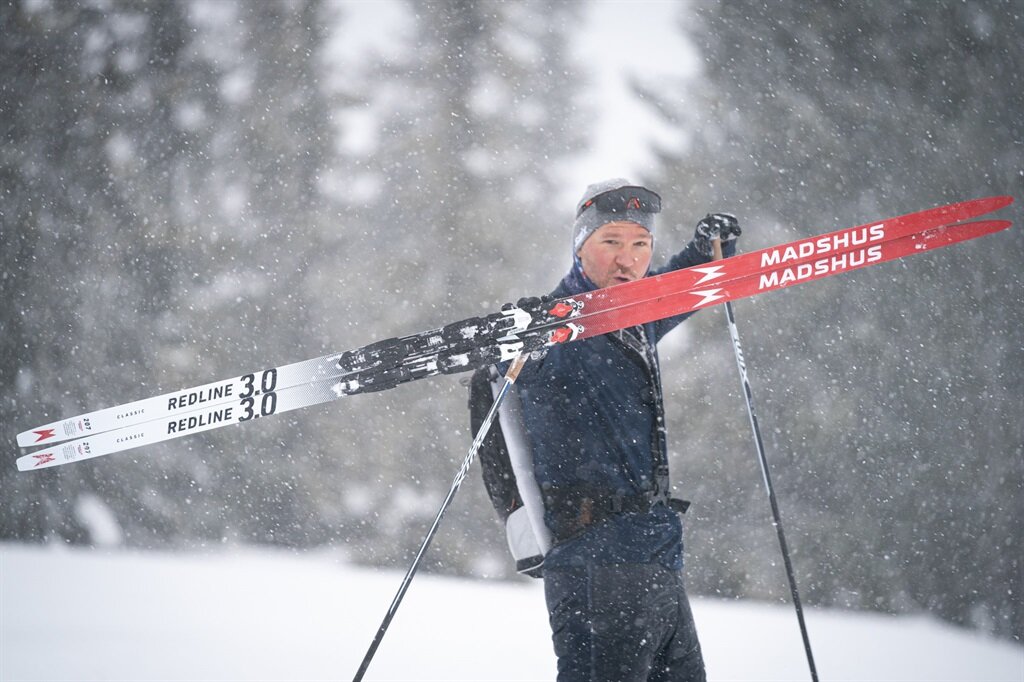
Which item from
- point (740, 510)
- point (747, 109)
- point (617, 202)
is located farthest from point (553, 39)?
point (617, 202)

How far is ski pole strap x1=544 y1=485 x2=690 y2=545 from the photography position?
1613 mm

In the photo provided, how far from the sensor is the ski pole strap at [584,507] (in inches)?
63.5

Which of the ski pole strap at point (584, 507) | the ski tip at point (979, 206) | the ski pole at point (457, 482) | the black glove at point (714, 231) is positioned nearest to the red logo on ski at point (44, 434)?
the ski pole at point (457, 482)

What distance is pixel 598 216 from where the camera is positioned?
1.91 metres

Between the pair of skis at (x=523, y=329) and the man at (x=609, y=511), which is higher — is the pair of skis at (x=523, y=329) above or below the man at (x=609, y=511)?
above

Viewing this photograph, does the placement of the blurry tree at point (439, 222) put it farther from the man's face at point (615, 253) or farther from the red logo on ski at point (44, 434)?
the man's face at point (615, 253)

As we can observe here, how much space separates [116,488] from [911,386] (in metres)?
4.52

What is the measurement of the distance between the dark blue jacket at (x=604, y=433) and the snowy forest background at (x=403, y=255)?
281cm

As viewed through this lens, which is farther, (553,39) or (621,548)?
(553,39)

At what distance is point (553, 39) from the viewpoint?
4789 millimetres

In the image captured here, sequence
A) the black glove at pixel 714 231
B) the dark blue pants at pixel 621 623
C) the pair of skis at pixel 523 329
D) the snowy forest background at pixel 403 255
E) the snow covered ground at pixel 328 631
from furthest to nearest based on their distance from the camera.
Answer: the snowy forest background at pixel 403 255, the snow covered ground at pixel 328 631, the black glove at pixel 714 231, the pair of skis at pixel 523 329, the dark blue pants at pixel 621 623

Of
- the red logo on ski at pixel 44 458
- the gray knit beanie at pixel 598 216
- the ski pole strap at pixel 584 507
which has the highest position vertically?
the gray knit beanie at pixel 598 216

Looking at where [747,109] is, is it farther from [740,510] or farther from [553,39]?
[740,510]

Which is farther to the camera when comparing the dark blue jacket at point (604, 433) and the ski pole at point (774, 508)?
the ski pole at point (774, 508)
